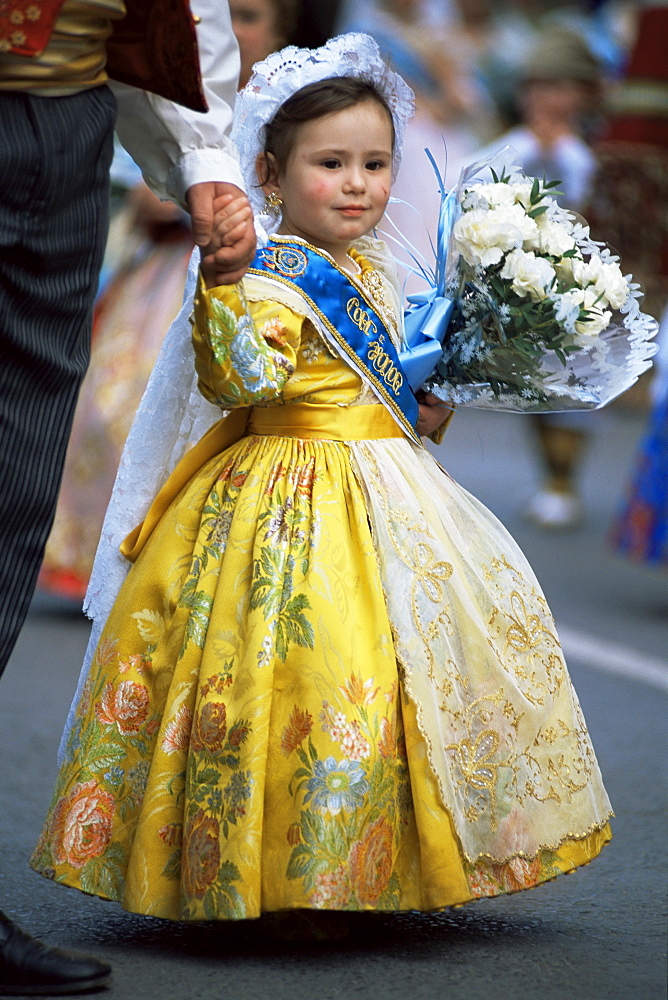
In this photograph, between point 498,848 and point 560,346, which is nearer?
point 498,848

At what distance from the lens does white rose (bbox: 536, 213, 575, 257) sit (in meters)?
2.88

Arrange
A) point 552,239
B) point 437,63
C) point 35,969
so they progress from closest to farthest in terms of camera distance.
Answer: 1. point 35,969
2. point 552,239
3. point 437,63

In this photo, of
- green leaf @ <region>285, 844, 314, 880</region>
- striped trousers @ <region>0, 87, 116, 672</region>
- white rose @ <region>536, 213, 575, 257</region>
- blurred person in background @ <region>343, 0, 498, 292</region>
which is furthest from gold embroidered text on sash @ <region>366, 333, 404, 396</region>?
blurred person in background @ <region>343, 0, 498, 292</region>

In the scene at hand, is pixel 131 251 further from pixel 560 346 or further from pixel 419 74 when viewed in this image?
pixel 419 74

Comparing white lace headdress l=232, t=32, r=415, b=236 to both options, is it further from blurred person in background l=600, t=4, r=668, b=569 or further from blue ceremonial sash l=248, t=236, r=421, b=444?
blurred person in background l=600, t=4, r=668, b=569

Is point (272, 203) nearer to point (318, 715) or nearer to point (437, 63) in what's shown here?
point (318, 715)

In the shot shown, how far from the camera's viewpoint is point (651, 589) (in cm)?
639

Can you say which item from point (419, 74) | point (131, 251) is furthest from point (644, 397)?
point (131, 251)

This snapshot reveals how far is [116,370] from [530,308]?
2.92 metres

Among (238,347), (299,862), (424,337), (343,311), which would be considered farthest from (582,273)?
(299,862)

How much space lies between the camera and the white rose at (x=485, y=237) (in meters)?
2.83

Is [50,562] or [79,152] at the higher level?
[79,152]

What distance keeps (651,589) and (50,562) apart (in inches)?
94.0

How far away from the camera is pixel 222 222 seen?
248 cm
